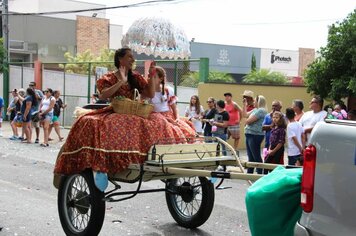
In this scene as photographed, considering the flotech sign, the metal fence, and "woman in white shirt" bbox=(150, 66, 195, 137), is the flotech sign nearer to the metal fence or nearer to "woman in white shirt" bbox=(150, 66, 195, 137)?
the metal fence

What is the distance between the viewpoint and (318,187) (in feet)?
10.2

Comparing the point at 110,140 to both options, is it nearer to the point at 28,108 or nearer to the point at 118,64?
the point at 118,64

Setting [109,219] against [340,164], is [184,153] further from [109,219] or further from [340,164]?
[340,164]

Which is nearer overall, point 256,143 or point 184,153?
point 184,153

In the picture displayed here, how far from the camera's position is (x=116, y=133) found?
5.46m

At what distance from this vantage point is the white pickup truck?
2.96 meters

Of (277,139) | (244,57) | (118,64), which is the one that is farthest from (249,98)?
(244,57)

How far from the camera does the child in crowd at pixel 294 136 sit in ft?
29.3

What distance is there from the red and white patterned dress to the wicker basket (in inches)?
2.4

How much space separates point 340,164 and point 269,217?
2.22 feet

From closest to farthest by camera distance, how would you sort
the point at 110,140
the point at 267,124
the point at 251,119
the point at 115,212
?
1. the point at 110,140
2. the point at 115,212
3. the point at 267,124
4. the point at 251,119

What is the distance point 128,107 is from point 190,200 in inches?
57.8

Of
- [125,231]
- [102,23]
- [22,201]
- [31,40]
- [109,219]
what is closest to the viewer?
[125,231]

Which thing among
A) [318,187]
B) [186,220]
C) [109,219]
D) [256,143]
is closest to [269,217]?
[318,187]
